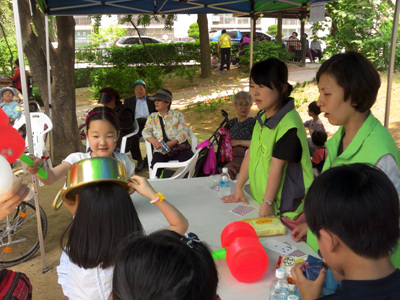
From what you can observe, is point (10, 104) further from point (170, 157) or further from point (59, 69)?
point (170, 157)

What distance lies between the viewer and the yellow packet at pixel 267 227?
2020 millimetres

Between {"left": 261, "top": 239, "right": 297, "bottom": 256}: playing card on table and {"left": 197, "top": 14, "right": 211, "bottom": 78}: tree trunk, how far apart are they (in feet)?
37.4

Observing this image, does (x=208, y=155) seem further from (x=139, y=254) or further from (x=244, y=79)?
(x=244, y=79)

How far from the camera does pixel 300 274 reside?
1.30 metres

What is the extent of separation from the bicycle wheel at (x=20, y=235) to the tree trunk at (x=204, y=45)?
9.96 m

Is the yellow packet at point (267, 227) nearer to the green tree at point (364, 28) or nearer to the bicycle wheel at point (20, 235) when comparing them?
the bicycle wheel at point (20, 235)

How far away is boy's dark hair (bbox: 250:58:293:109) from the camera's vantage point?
2.17m

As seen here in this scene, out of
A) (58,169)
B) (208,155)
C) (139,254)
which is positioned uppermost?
(139,254)

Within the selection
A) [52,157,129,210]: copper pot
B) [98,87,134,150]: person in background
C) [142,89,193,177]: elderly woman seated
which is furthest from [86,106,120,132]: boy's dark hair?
[98,87,134,150]: person in background

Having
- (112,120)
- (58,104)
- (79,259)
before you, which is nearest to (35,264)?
(112,120)

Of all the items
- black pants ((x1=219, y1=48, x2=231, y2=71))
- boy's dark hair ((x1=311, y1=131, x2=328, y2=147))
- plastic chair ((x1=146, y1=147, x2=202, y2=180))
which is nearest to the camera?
plastic chair ((x1=146, y1=147, x2=202, y2=180))

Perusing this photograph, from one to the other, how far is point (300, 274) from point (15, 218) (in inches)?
126

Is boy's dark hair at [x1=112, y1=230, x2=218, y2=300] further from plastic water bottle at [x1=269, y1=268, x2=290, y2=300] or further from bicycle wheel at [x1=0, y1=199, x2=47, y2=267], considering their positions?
bicycle wheel at [x1=0, y1=199, x2=47, y2=267]

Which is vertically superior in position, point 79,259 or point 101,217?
point 101,217
